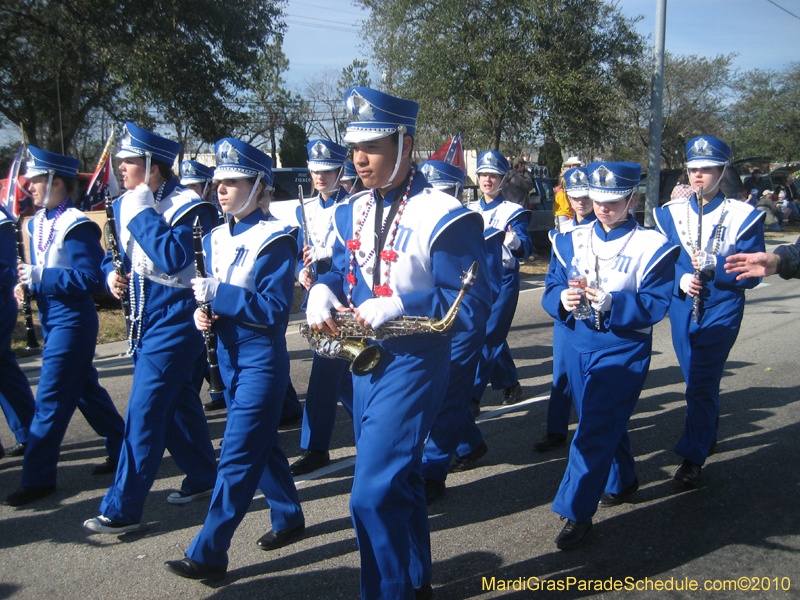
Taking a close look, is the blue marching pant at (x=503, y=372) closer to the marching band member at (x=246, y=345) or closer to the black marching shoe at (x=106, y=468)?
the marching band member at (x=246, y=345)

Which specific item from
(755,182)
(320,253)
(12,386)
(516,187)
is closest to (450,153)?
(320,253)

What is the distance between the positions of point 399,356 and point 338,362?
85.1 inches

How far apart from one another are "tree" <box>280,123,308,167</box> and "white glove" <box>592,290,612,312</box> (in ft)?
99.3

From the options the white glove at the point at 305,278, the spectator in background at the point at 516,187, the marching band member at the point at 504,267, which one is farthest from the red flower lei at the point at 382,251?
the spectator in background at the point at 516,187

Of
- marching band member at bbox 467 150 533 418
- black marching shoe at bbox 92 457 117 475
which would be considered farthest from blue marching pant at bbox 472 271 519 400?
black marching shoe at bbox 92 457 117 475

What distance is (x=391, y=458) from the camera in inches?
103

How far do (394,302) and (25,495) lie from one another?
3076mm

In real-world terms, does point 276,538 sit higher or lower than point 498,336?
lower

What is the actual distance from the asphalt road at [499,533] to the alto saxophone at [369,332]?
1233 millimetres

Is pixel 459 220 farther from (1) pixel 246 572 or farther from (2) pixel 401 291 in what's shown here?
(1) pixel 246 572

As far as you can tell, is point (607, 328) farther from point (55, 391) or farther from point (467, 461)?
point (55, 391)

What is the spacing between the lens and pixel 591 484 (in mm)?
3582

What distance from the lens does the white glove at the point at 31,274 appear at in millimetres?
4293

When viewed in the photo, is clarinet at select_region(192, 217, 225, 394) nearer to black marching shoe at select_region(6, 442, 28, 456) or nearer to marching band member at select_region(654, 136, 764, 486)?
black marching shoe at select_region(6, 442, 28, 456)
